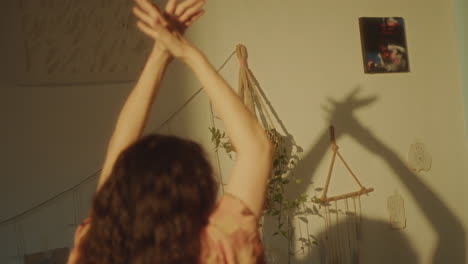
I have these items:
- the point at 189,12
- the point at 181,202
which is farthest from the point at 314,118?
the point at 181,202

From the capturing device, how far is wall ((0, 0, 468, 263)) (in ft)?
4.11

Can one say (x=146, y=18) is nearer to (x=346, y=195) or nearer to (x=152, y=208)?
(x=152, y=208)

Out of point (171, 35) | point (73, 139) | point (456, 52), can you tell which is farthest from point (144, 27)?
point (456, 52)

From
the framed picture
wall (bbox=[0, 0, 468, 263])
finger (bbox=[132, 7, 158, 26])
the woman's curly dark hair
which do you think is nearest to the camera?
the woman's curly dark hair

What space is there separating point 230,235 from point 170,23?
0.38 meters

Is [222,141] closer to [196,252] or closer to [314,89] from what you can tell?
[314,89]

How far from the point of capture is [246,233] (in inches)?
25.4

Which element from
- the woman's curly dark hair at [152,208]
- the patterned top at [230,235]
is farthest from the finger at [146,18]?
the patterned top at [230,235]

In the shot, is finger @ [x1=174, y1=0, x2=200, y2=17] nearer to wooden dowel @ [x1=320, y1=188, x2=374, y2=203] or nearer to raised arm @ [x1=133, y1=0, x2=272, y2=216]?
raised arm @ [x1=133, y1=0, x2=272, y2=216]

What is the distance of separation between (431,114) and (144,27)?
139 centimetres

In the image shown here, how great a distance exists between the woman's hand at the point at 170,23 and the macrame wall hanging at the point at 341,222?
92cm

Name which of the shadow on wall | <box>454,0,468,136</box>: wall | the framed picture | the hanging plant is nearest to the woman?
the hanging plant

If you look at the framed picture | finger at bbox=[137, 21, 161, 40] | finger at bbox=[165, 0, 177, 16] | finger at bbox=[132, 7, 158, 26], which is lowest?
finger at bbox=[137, 21, 161, 40]

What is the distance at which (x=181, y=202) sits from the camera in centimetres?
62
